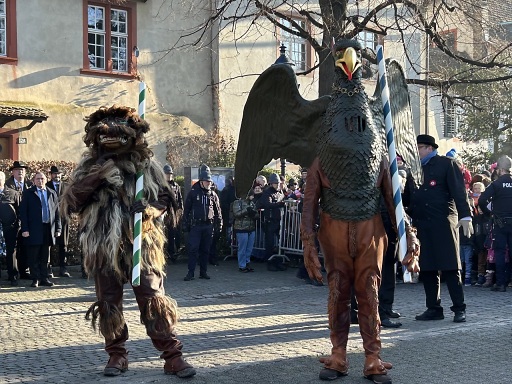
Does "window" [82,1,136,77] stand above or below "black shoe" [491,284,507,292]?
above

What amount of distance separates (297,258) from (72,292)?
5208 mm

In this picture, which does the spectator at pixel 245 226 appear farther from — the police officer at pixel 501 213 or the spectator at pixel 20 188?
the police officer at pixel 501 213

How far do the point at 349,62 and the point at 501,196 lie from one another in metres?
6.51

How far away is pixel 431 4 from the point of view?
43.5 feet

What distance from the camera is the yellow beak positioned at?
19.6ft

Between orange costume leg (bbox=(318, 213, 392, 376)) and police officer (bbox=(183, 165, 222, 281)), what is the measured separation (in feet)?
24.0

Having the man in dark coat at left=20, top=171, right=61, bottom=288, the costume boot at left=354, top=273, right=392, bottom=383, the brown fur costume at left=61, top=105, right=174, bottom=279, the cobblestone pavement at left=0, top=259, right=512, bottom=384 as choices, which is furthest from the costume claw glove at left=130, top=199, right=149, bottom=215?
the man in dark coat at left=20, top=171, right=61, bottom=288

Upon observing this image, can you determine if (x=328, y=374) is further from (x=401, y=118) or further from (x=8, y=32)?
(x=8, y=32)

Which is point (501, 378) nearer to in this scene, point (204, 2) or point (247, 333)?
point (247, 333)

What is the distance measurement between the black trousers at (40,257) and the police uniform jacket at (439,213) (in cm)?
661

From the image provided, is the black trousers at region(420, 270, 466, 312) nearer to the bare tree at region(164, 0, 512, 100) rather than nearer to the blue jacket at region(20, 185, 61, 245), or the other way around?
A: the bare tree at region(164, 0, 512, 100)

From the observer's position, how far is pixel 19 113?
17.3 m

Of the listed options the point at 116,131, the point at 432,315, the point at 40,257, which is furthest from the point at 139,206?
the point at 40,257

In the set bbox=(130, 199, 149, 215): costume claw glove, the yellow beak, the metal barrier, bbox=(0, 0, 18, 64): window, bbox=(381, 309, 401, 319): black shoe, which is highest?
bbox=(0, 0, 18, 64): window
